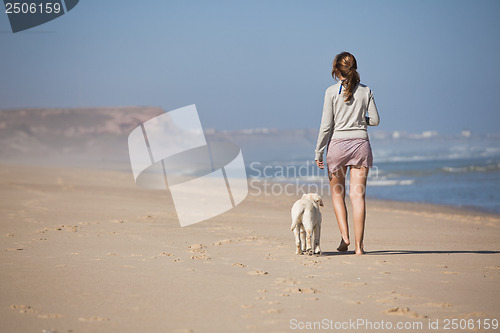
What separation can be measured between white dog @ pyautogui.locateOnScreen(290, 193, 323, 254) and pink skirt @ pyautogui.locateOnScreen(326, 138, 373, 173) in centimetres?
49

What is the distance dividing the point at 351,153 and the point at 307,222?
0.90m

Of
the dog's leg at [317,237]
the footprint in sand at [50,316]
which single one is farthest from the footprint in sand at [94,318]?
the dog's leg at [317,237]

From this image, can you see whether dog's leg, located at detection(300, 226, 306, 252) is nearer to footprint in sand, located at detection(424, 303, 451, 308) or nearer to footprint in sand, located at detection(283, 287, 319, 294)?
footprint in sand, located at detection(283, 287, 319, 294)

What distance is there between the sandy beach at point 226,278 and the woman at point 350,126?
2.50ft

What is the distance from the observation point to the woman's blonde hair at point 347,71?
530cm

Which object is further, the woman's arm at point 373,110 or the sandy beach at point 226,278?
the woman's arm at point 373,110

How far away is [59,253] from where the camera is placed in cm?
513

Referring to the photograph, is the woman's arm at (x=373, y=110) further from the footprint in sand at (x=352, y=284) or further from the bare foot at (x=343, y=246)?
the footprint in sand at (x=352, y=284)

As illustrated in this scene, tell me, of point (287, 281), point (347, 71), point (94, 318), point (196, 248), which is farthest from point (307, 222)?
point (94, 318)

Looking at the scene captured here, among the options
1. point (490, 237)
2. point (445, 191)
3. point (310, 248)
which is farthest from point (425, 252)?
point (445, 191)

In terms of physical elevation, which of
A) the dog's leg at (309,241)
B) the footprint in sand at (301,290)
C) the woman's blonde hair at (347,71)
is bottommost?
the dog's leg at (309,241)

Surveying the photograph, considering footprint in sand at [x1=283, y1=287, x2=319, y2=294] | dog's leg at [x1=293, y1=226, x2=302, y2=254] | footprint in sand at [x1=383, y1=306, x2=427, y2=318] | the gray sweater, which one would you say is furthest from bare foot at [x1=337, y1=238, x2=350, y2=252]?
footprint in sand at [x1=383, y1=306, x2=427, y2=318]

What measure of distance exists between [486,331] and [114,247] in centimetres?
387

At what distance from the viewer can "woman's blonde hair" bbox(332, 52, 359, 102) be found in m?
5.30
